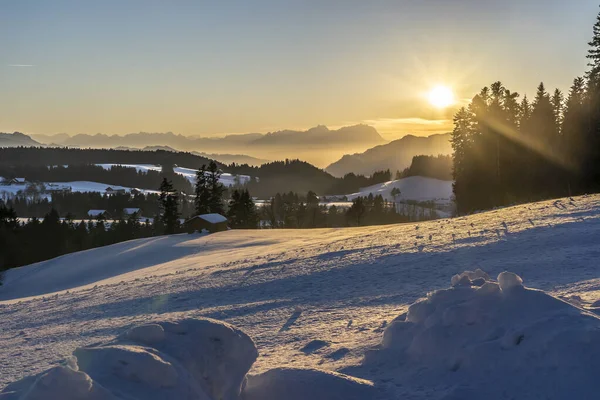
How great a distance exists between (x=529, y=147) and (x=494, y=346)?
156 ft

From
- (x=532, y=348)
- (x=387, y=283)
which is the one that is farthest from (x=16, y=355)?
(x=532, y=348)

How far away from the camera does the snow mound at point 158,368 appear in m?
4.13

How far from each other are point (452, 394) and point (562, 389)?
1.29 metres

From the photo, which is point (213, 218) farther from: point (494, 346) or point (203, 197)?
point (494, 346)

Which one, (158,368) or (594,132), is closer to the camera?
(158,368)

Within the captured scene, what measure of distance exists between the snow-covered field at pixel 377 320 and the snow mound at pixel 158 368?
0.02 metres

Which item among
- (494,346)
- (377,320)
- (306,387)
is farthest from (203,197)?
(494,346)

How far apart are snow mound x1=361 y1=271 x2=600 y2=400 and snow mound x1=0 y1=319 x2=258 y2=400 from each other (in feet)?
8.42

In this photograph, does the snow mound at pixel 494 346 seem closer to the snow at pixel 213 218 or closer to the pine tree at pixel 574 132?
the pine tree at pixel 574 132

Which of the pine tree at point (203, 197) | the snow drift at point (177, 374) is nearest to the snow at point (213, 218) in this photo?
the pine tree at point (203, 197)

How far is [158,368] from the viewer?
186 inches

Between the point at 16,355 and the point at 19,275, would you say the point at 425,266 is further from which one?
the point at 19,275

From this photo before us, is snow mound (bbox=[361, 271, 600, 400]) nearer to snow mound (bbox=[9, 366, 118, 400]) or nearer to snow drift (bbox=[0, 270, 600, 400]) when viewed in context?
snow drift (bbox=[0, 270, 600, 400])

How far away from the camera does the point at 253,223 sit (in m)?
76.8
